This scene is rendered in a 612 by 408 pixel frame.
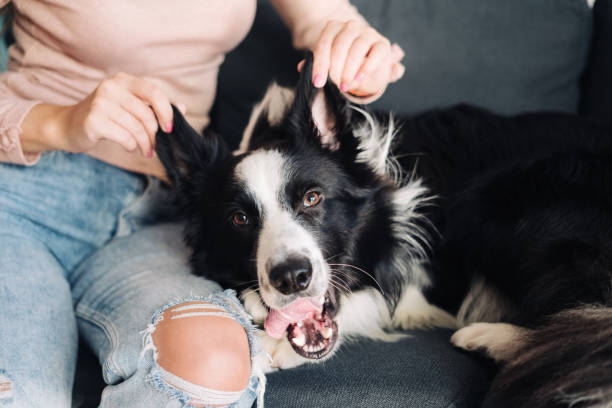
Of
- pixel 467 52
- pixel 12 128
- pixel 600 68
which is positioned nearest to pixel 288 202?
pixel 12 128

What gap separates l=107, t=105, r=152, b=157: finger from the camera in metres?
1.29

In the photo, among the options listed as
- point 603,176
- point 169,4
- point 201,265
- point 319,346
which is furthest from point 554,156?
point 169,4

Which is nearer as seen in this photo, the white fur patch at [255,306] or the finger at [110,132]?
the finger at [110,132]

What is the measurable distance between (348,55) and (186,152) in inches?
23.5

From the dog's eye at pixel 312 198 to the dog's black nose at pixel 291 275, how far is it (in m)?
0.24

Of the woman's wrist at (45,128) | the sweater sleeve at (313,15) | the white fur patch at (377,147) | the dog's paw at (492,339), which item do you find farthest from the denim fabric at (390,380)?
the sweater sleeve at (313,15)

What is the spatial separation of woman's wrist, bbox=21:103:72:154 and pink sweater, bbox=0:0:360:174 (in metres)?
0.02

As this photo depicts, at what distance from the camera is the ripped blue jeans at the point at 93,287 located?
1.18 m

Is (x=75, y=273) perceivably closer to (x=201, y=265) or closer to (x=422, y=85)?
(x=201, y=265)

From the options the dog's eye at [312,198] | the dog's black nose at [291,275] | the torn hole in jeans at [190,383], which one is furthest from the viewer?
the dog's eye at [312,198]

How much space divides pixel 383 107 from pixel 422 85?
0.65ft

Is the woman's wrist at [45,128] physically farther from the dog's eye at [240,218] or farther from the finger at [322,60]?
the finger at [322,60]

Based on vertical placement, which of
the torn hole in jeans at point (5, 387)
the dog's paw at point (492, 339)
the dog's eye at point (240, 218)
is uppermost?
the dog's eye at point (240, 218)

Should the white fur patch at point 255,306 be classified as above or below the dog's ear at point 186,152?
below
